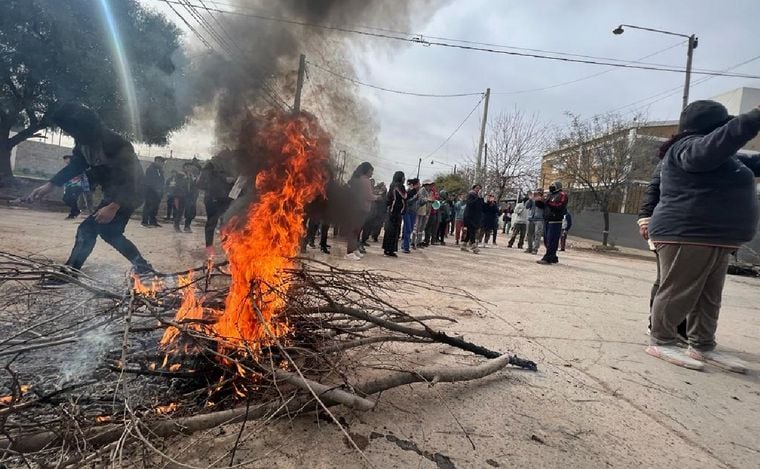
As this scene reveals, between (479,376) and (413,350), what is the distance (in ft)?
2.12

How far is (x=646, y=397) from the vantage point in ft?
8.10

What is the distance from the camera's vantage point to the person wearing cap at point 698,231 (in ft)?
9.95

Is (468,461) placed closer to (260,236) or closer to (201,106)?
(260,236)

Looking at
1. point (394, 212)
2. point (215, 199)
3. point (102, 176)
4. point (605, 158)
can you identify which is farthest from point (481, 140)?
point (102, 176)

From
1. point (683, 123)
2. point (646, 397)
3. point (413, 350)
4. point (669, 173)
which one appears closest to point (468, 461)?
point (413, 350)

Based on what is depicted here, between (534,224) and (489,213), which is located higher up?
(489,213)

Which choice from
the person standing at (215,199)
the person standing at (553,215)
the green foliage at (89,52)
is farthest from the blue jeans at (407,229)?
the green foliage at (89,52)

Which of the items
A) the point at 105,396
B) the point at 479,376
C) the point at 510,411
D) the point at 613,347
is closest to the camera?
the point at 105,396

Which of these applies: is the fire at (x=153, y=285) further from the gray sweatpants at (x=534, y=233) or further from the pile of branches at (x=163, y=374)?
the gray sweatpants at (x=534, y=233)

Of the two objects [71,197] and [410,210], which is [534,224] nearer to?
[410,210]

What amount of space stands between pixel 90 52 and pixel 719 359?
16.1 m

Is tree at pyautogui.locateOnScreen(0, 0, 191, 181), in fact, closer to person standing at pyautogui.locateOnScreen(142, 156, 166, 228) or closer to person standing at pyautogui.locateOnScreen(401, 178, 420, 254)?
person standing at pyautogui.locateOnScreen(142, 156, 166, 228)

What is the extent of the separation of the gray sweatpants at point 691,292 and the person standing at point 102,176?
4776 millimetres

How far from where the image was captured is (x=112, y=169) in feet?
13.3
